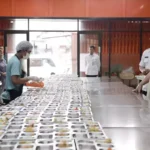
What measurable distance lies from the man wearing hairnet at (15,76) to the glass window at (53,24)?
14.0 ft

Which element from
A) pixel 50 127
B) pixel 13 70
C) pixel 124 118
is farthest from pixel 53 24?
pixel 50 127

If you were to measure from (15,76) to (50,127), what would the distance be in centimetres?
152

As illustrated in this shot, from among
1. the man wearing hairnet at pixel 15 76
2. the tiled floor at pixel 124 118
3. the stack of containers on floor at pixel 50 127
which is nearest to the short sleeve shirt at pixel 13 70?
the man wearing hairnet at pixel 15 76

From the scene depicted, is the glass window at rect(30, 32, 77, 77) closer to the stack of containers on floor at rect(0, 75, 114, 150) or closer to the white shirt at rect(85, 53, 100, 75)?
the white shirt at rect(85, 53, 100, 75)

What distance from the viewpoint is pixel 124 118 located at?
7.02ft

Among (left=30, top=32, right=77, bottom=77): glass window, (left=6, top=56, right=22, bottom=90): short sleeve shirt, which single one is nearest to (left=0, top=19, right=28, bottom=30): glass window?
(left=30, top=32, right=77, bottom=77): glass window

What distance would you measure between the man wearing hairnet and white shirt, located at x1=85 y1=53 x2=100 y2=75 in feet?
12.7

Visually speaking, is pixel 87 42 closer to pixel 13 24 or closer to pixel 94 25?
pixel 94 25

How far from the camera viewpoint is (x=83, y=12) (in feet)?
24.1

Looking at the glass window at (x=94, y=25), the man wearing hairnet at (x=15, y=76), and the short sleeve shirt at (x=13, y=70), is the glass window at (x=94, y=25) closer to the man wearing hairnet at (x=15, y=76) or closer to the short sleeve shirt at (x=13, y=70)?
the man wearing hairnet at (x=15, y=76)

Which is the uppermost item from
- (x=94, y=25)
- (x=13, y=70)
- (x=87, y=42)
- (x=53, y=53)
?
(x=94, y=25)

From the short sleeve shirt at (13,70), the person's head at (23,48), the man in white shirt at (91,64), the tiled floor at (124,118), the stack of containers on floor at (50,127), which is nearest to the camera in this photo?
the stack of containers on floor at (50,127)

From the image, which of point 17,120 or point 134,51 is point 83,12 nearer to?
point 134,51

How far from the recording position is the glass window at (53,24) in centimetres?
738
